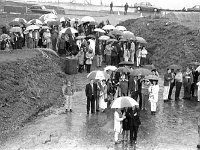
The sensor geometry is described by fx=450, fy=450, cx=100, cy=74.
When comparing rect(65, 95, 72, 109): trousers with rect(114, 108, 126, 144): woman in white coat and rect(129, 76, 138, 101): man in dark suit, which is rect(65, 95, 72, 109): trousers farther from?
rect(114, 108, 126, 144): woman in white coat

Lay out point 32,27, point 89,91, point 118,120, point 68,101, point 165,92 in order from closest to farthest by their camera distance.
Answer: point 118,120, point 89,91, point 68,101, point 165,92, point 32,27

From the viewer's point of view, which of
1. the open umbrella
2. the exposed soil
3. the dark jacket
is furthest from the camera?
the exposed soil

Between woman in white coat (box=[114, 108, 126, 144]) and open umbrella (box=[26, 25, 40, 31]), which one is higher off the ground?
open umbrella (box=[26, 25, 40, 31])

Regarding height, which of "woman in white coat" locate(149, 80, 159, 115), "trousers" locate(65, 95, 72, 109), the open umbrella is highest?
the open umbrella

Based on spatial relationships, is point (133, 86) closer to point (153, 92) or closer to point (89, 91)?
point (153, 92)

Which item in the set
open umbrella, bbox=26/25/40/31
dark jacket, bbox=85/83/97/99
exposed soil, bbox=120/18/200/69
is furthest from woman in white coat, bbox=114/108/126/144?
exposed soil, bbox=120/18/200/69

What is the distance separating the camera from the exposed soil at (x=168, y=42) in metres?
29.4

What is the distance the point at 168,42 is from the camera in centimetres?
3178

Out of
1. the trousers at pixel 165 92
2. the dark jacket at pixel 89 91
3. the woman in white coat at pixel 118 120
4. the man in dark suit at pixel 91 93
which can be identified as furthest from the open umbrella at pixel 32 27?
the woman in white coat at pixel 118 120

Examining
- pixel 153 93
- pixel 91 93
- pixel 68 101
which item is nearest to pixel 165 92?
pixel 153 93

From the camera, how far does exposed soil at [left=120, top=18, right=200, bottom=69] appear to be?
1158 inches

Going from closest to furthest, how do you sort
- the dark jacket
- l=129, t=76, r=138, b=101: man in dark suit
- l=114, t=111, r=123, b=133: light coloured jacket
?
l=114, t=111, r=123, b=133: light coloured jacket
the dark jacket
l=129, t=76, r=138, b=101: man in dark suit

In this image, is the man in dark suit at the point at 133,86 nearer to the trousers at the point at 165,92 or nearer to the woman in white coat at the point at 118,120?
the trousers at the point at 165,92

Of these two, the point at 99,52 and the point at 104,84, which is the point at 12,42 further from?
the point at 104,84
